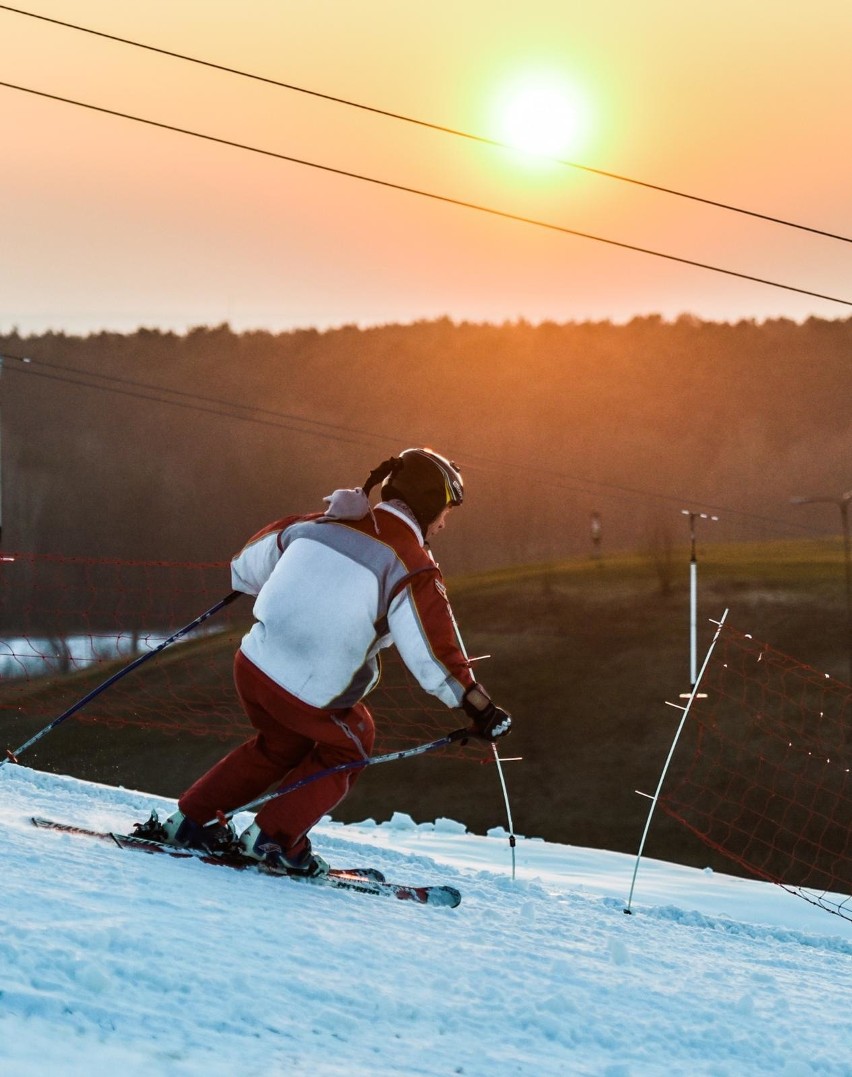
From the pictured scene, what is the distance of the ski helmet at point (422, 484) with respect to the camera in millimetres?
4887

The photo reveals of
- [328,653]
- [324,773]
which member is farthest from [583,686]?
[328,653]

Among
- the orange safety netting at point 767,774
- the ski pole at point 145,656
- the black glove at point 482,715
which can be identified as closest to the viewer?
the black glove at point 482,715

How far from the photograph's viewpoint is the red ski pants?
4.68 meters

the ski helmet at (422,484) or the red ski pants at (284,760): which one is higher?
the ski helmet at (422,484)

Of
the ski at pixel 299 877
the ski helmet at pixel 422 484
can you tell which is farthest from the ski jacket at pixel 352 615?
the ski at pixel 299 877

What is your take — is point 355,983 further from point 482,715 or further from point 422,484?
point 422,484

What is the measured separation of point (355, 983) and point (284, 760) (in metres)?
1.72

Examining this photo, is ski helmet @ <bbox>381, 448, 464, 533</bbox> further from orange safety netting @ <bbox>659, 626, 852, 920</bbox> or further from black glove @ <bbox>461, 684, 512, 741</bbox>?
orange safety netting @ <bbox>659, 626, 852, 920</bbox>

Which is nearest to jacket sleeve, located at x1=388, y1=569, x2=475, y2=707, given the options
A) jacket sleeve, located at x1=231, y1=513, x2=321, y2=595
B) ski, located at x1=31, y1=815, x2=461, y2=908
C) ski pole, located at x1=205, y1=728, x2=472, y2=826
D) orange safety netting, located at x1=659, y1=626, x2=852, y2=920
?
ski pole, located at x1=205, y1=728, x2=472, y2=826

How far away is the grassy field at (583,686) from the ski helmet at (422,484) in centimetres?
2360

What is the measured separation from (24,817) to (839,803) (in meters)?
38.5

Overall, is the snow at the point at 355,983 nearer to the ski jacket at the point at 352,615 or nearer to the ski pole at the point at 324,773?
the ski pole at the point at 324,773

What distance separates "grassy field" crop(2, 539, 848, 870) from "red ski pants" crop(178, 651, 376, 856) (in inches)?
916

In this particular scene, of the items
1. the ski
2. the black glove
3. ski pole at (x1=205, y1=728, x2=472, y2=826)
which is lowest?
the ski
